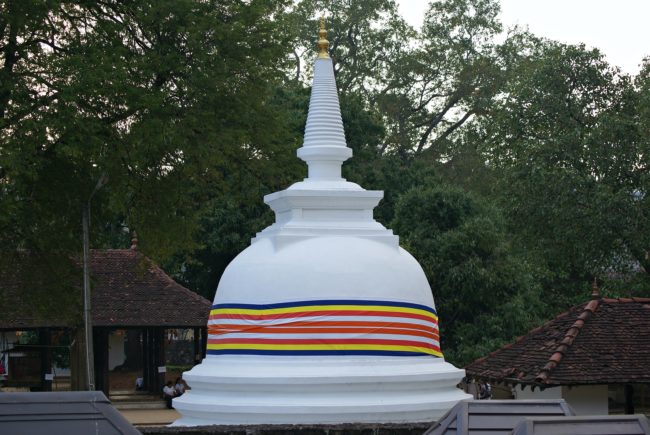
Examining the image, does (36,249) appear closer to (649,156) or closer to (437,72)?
(649,156)

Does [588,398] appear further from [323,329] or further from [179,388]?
[179,388]

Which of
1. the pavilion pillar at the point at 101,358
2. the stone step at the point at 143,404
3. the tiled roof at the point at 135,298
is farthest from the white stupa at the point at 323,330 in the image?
the stone step at the point at 143,404

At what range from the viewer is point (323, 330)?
62.7ft

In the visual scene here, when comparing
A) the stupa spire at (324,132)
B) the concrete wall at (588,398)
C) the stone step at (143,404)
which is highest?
the stupa spire at (324,132)

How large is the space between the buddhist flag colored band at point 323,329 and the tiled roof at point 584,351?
11.7 feet

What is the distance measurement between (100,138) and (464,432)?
1508cm

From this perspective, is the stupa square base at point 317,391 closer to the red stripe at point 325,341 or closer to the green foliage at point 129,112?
the red stripe at point 325,341

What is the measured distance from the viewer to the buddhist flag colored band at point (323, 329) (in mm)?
19078

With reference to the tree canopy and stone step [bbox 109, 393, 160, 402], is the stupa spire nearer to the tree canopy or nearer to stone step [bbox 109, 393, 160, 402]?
the tree canopy

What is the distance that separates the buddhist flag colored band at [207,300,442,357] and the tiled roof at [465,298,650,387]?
11.7 ft

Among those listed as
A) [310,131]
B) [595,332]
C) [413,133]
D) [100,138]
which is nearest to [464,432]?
[310,131]

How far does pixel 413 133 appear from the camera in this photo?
182 feet

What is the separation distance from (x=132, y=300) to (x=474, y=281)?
36.3ft

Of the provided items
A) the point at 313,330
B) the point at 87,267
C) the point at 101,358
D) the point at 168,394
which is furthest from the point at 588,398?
the point at 101,358
